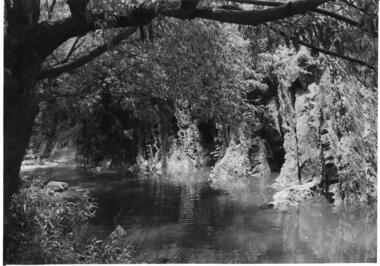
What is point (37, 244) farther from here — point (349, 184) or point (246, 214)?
point (349, 184)

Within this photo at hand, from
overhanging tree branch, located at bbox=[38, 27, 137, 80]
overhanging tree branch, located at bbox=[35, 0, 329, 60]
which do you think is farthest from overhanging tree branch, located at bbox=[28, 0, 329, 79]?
overhanging tree branch, located at bbox=[38, 27, 137, 80]

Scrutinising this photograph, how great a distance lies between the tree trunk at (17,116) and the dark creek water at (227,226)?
10.2ft

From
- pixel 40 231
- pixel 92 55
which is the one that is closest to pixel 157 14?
pixel 92 55

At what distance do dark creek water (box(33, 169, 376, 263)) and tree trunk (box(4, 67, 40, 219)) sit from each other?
3.11m

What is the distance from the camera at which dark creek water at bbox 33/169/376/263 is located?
793 cm

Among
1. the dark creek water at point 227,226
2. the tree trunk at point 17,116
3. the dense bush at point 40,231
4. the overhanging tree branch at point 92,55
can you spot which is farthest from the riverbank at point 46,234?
the overhanging tree branch at point 92,55

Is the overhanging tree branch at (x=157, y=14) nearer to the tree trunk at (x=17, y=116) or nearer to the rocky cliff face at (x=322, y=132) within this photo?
the tree trunk at (x=17, y=116)

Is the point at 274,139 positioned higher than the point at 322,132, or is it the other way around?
the point at 274,139

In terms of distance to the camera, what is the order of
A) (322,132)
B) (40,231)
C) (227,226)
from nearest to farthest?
(40,231) → (227,226) → (322,132)

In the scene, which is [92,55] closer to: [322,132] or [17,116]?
[17,116]

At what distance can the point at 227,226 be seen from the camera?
9.91m

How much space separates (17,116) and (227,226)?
19.2ft

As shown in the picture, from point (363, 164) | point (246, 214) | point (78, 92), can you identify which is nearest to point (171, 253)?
point (246, 214)

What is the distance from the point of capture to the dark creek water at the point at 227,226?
793 cm
